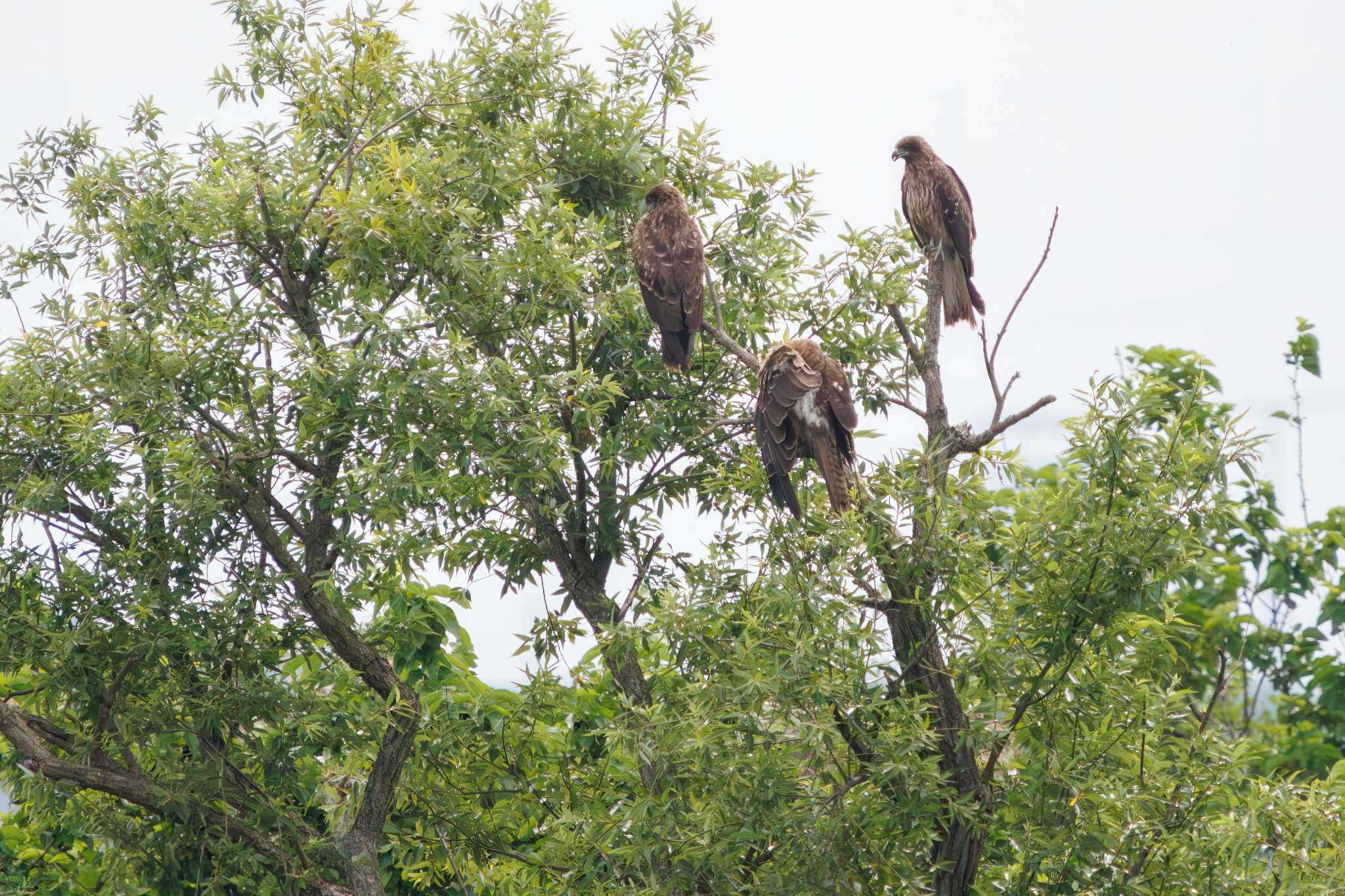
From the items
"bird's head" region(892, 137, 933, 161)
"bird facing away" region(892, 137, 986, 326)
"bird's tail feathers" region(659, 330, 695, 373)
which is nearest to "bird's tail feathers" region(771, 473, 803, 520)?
"bird's tail feathers" region(659, 330, 695, 373)

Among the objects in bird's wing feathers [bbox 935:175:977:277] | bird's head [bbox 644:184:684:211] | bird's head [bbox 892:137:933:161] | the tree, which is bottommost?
the tree

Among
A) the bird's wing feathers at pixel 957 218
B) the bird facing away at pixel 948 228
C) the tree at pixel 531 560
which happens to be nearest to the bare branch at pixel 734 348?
the tree at pixel 531 560

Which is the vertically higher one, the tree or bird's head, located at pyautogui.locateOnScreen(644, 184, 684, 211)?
bird's head, located at pyautogui.locateOnScreen(644, 184, 684, 211)

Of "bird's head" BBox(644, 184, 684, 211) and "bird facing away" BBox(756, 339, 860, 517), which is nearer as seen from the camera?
"bird facing away" BBox(756, 339, 860, 517)

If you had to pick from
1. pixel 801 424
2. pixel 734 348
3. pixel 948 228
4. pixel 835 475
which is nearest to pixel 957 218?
pixel 948 228

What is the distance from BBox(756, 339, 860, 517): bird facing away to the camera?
16.1 ft

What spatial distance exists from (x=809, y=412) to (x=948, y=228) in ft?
5.06

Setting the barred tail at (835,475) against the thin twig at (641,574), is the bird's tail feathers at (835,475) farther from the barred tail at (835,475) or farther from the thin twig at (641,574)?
the thin twig at (641,574)

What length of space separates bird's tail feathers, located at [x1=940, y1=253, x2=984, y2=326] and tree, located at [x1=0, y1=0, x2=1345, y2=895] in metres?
0.22

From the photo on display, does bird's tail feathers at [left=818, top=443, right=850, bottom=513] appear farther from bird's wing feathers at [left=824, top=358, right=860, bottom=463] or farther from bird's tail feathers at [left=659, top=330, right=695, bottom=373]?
bird's tail feathers at [left=659, top=330, right=695, bottom=373]

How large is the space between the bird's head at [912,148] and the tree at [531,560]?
713 mm

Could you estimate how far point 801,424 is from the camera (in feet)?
16.2

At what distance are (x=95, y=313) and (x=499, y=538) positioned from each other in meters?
1.99

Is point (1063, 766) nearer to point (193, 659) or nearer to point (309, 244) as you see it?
point (193, 659)
